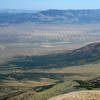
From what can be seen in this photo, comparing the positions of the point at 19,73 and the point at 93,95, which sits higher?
the point at 93,95

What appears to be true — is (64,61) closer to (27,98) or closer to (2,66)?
(2,66)

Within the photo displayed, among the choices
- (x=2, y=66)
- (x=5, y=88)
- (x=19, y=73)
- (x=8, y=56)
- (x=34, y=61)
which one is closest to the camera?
(x=5, y=88)

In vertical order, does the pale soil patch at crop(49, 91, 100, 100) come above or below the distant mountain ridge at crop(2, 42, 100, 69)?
above

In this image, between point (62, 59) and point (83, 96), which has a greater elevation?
Answer: point (83, 96)

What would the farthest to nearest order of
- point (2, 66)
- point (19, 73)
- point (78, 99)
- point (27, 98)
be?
point (2, 66) < point (19, 73) < point (27, 98) < point (78, 99)

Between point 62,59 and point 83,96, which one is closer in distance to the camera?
point 83,96

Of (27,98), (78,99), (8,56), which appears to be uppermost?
(78,99)

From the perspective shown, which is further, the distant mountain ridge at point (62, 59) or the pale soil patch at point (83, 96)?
the distant mountain ridge at point (62, 59)

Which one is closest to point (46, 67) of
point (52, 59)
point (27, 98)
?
point (52, 59)

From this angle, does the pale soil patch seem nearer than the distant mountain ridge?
Yes

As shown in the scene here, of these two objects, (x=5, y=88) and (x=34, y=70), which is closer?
(x=5, y=88)

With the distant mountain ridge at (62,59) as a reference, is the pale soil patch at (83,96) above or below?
above
